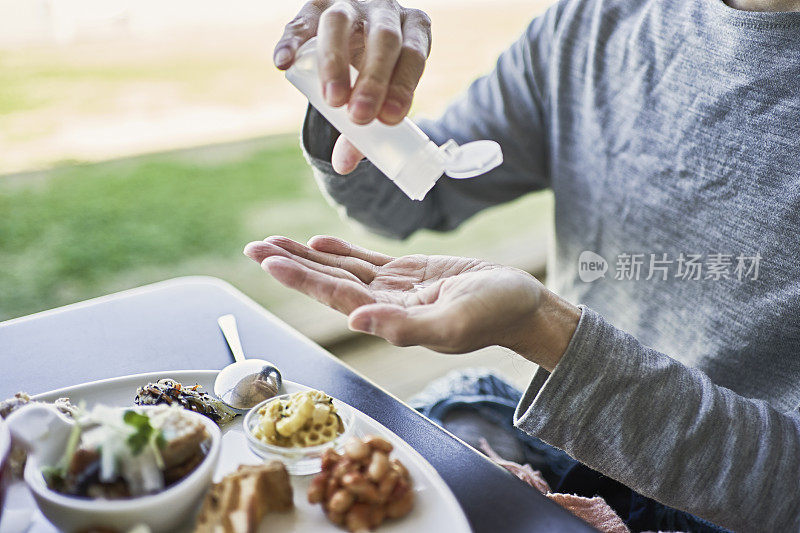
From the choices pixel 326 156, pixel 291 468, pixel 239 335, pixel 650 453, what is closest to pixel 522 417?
pixel 650 453

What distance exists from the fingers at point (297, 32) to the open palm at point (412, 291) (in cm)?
18

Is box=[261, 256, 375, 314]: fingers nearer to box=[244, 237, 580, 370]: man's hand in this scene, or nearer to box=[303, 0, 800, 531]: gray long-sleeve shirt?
box=[244, 237, 580, 370]: man's hand

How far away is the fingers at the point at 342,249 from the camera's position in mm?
755

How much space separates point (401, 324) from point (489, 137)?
2.24 feet

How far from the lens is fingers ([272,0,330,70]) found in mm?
673

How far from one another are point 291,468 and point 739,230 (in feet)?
2.14

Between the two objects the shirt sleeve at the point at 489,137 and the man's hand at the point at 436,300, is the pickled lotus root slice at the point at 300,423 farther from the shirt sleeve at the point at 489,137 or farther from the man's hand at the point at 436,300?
the shirt sleeve at the point at 489,137

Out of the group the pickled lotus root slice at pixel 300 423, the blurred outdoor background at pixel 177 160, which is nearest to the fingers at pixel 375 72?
the pickled lotus root slice at pixel 300 423

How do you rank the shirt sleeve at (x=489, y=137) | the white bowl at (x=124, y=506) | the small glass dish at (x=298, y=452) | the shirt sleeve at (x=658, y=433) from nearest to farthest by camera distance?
1. the white bowl at (x=124, y=506)
2. the small glass dish at (x=298, y=452)
3. the shirt sleeve at (x=658, y=433)
4. the shirt sleeve at (x=489, y=137)

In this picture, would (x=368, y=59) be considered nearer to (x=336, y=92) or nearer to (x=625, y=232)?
(x=336, y=92)

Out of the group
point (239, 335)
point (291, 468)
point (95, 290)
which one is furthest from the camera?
point (95, 290)

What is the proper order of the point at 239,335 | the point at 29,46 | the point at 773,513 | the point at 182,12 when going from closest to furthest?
1. the point at 773,513
2. the point at 239,335
3. the point at 182,12
4. the point at 29,46

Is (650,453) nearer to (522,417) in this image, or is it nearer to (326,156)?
(522,417)

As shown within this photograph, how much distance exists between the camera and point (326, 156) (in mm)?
970
